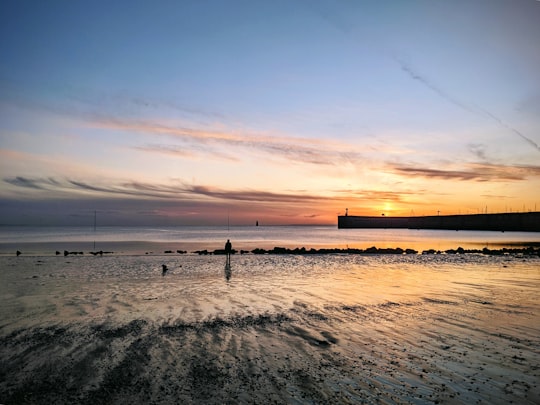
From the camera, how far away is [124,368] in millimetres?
9086

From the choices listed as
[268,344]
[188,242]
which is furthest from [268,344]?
[188,242]

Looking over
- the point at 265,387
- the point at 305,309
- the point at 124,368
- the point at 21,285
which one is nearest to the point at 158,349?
the point at 124,368

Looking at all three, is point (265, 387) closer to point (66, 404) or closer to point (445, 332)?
point (66, 404)

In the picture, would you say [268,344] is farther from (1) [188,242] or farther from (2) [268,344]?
(1) [188,242]

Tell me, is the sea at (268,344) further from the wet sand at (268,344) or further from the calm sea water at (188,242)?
the calm sea water at (188,242)

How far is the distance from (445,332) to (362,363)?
465 cm

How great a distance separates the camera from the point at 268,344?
11000mm

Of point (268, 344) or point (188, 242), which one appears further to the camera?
point (188, 242)

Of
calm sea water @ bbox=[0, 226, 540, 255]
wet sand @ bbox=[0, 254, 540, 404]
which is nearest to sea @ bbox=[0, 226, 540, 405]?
wet sand @ bbox=[0, 254, 540, 404]

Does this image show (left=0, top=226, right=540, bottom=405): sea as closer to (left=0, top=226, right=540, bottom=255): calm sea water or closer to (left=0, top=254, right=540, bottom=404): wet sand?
(left=0, top=254, right=540, bottom=404): wet sand

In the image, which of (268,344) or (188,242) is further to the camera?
(188,242)

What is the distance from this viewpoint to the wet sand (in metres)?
7.85

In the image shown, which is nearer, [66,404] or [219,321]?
[66,404]

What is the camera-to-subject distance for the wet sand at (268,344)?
785cm
